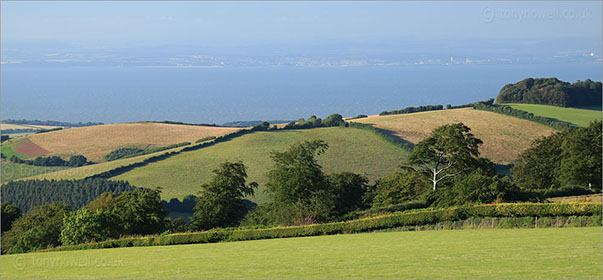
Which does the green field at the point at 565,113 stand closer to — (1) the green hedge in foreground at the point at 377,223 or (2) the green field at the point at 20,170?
(1) the green hedge in foreground at the point at 377,223

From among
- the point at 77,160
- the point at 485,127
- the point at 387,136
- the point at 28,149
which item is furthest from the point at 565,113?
the point at 28,149

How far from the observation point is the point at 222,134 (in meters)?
82.5

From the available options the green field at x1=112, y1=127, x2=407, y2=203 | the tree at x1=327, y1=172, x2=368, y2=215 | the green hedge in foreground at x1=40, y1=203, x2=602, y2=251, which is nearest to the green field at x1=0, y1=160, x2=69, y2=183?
the green field at x1=112, y1=127, x2=407, y2=203

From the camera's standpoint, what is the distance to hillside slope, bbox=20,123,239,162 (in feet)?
270

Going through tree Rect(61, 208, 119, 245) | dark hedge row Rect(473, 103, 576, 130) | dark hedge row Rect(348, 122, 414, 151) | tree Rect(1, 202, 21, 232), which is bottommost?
tree Rect(1, 202, 21, 232)

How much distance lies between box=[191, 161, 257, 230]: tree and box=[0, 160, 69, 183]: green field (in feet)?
138

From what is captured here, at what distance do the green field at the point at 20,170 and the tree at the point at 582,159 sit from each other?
58.4m

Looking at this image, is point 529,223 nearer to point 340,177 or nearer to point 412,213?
point 412,213

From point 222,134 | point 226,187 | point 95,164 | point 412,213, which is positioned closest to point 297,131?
point 222,134

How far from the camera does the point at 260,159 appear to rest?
70.8m

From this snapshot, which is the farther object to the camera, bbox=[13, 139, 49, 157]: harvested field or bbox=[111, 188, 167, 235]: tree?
bbox=[13, 139, 49, 157]: harvested field

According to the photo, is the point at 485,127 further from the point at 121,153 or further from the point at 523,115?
the point at 121,153

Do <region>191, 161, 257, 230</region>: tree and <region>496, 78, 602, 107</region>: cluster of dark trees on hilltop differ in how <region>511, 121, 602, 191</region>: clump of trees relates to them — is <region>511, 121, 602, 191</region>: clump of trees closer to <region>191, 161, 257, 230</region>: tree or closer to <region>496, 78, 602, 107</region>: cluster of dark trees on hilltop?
<region>191, 161, 257, 230</region>: tree

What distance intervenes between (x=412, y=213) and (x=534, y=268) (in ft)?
48.8
